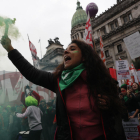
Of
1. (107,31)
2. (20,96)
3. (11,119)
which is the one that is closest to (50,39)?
(107,31)

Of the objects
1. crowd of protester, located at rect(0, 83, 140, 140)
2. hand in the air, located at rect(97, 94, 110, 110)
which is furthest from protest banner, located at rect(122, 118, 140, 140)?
hand in the air, located at rect(97, 94, 110, 110)

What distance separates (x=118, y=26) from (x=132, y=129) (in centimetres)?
2256

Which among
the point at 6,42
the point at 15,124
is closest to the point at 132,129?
the point at 6,42

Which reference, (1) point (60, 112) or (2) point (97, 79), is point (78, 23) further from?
A: (1) point (60, 112)

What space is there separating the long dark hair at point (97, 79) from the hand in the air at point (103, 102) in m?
0.05

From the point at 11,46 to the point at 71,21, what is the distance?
131 feet

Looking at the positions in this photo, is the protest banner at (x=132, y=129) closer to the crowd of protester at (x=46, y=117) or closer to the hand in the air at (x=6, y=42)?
the crowd of protester at (x=46, y=117)

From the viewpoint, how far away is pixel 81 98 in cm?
126

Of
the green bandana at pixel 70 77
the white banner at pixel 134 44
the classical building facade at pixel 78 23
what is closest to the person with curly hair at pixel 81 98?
the green bandana at pixel 70 77

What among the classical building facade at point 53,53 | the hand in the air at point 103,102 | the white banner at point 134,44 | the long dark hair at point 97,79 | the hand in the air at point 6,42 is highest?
the classical building facade at point 53,53

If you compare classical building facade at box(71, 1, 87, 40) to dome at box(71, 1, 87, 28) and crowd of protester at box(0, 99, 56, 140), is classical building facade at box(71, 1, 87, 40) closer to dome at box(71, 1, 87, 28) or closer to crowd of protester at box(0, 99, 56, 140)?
dome at box(71, 1, 87, 28)

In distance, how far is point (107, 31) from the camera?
2475cm

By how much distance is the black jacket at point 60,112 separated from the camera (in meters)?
1.15

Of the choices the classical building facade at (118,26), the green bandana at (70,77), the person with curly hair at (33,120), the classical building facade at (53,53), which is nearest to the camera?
the green bandana at (70,77)
